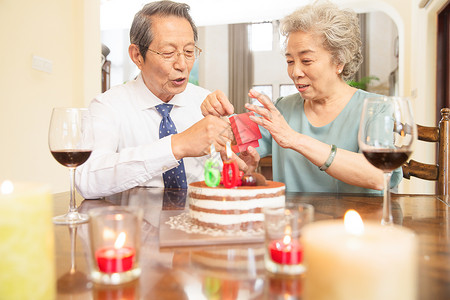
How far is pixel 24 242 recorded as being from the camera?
413 millimetres

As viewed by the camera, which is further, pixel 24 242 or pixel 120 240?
pixel 120 240

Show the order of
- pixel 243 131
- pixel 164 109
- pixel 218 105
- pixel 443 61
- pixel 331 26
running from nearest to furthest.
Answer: pixel 243 131 < pixel 218 105 < pixel 331 26 < pixel 164 109 < pixel 443 61

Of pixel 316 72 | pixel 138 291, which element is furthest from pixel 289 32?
pixel 138 291

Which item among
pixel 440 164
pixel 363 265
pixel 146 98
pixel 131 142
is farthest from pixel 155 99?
pixel 363 265

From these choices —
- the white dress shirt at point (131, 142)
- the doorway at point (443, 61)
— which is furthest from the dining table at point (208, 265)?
the doorway at point (443, 61)

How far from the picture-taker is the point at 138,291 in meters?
0.55

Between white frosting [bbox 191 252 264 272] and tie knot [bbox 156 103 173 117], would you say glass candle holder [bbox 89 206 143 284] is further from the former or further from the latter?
tie knot [bbox 156 103 173 117]

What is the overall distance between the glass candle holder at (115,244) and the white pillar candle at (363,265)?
313 mm

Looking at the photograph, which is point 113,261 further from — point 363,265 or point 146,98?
point 146,98

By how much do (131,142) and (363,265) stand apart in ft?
5.76

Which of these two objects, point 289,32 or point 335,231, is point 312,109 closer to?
point 289,32

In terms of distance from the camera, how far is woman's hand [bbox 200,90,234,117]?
4.68 feet

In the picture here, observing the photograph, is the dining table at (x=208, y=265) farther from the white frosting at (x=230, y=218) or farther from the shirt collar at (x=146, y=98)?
the shirt collar at (x=146, y=98)

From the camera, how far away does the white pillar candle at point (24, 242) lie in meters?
0.40
